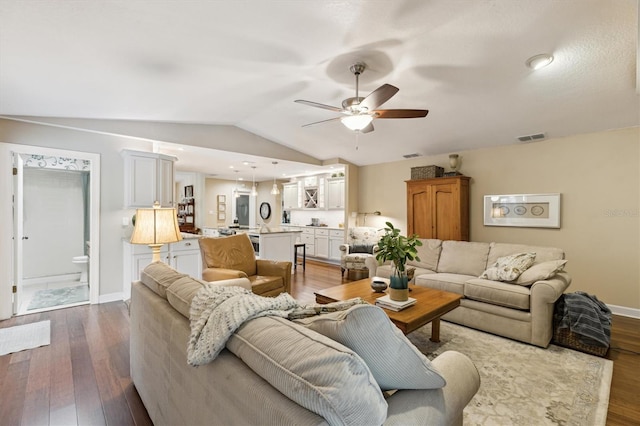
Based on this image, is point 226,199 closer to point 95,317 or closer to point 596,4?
point 95,317

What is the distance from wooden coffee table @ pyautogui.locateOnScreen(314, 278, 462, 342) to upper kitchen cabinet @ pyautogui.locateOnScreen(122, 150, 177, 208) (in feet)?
9.83

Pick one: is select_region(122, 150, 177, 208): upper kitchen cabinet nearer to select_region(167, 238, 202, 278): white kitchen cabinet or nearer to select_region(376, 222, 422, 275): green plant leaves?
select_region(167, 238, 202, 278): white kitchen cabinet

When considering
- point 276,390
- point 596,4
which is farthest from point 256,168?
point 276,390

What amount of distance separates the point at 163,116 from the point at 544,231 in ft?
19.0

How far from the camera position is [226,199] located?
942 centimetres

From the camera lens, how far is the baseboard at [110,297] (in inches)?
159

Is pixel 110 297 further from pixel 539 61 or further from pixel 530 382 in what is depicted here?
pixel 539 61

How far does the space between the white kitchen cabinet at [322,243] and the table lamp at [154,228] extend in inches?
193

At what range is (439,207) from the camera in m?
5.04

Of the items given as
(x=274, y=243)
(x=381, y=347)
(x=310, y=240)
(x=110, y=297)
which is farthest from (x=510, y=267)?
(x=110, y=297)

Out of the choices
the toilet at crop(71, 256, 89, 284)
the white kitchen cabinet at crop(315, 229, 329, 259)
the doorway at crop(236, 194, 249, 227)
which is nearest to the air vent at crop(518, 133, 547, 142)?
the white kitchen cabinet at crop(315, 229, 329, 259)

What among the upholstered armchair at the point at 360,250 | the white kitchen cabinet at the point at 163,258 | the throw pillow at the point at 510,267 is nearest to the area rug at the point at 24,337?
the white kitchen cabinet at the point at 163,258

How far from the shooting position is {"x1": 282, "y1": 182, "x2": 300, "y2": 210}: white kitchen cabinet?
28.1ft

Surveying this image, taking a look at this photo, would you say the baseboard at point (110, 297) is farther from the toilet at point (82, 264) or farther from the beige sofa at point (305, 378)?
the beige sofa at point (305, 378)
